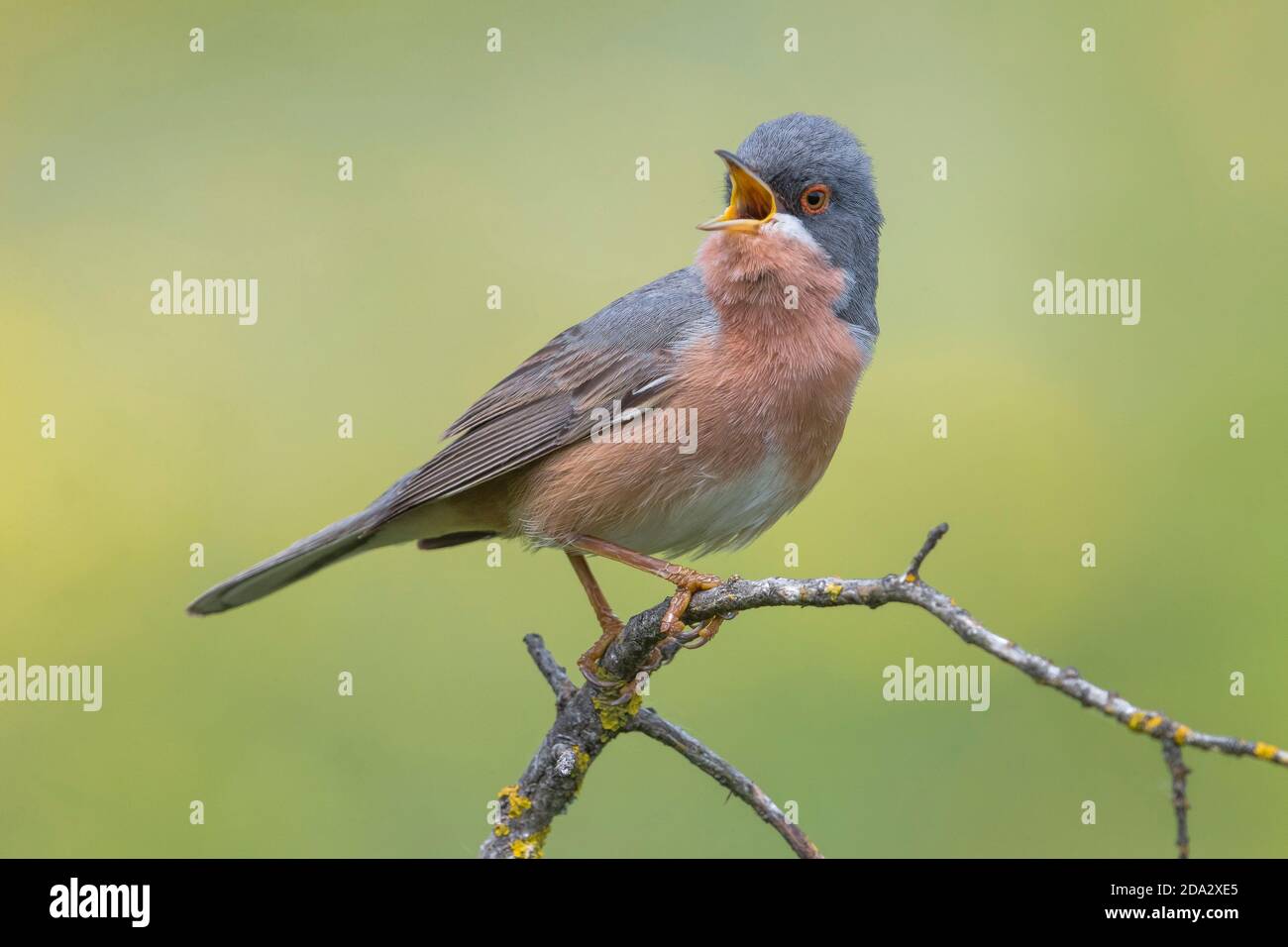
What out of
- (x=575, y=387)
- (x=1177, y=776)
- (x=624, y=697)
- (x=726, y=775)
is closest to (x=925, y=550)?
(x=1177, y=776)

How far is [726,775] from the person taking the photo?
14.4ft

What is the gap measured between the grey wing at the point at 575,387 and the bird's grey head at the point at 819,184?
46 centimetres

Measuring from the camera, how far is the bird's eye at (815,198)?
5.70 metres

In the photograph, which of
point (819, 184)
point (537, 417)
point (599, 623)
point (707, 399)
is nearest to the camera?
point (707, 399)

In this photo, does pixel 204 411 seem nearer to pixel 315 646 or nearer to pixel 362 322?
pixel 362 322

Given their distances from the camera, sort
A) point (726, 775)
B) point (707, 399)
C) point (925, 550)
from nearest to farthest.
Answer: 1. point (925, 550)
2. point (726, 775)
3. point (707, 399)

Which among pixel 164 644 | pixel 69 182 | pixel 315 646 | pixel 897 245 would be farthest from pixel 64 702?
pixel 897 245

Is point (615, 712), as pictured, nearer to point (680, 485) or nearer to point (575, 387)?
point (680, 485)

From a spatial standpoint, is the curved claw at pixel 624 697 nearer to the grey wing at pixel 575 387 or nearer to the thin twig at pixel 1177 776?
the grey wing at pixel 575 387

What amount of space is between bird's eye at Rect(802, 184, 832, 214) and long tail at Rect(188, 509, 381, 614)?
7.22 ft

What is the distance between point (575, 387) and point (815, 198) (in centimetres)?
125

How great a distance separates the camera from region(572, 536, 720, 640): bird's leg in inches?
177

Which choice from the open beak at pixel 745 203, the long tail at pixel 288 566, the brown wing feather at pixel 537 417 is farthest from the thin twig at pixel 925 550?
the long tail at pixel 288 566

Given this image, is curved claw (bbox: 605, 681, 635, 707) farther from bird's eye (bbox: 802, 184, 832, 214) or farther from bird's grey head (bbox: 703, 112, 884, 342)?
bird's eye (bbox: 802, 184, 832, 214)
